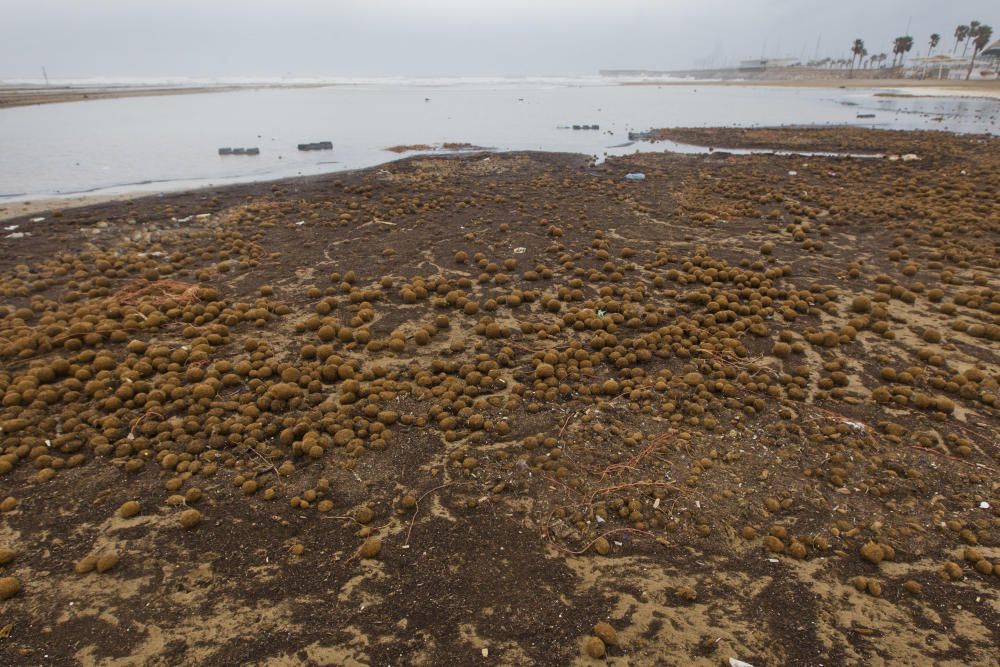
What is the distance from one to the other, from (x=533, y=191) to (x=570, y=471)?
12.2 metres

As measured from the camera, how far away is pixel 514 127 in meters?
30.7

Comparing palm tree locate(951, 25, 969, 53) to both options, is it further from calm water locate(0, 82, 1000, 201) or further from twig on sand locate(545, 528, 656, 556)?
Answer: twig on sand locate(545, 528, 656, 556)

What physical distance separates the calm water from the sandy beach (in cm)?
988

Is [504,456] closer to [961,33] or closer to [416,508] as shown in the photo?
[416,508]

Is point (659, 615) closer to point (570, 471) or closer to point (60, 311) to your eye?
point (570, 471)

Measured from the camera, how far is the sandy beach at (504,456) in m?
3.42

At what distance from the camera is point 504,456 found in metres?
4.92

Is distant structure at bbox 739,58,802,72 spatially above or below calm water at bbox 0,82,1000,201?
above

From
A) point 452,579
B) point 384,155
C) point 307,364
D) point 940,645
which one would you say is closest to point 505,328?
point 307,364

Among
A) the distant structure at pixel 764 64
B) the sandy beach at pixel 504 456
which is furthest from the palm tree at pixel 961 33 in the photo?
the sandy beach at pixel 504 456

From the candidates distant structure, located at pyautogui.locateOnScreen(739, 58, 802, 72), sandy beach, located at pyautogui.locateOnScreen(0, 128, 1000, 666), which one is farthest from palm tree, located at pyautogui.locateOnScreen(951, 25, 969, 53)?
sandy beach, located at pyautogui.locateOnScreen(0, 128, 1000, 666)

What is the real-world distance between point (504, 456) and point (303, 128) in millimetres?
30326

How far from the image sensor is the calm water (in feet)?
61.0

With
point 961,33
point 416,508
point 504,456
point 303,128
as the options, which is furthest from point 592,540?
point 961,33
